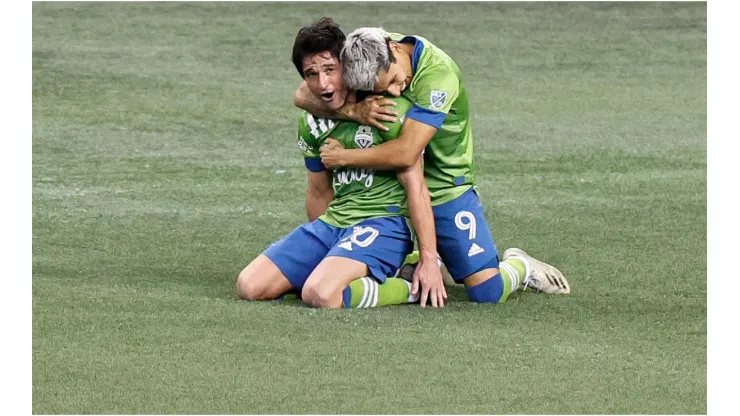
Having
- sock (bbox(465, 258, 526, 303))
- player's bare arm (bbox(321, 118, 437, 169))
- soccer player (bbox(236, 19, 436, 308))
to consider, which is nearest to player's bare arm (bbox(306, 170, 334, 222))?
soccer player (bbox(236, 19, 436, 308))

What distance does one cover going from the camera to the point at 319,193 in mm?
6074

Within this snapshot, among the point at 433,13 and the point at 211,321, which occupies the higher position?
the point at 433,13

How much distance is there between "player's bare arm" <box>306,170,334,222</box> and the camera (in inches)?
238

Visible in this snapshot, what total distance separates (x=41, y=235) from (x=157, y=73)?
5924 mm

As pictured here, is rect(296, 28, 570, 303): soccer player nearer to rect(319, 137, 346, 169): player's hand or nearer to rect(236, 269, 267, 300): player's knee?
rect(319, 137, 346, 169): player's hand

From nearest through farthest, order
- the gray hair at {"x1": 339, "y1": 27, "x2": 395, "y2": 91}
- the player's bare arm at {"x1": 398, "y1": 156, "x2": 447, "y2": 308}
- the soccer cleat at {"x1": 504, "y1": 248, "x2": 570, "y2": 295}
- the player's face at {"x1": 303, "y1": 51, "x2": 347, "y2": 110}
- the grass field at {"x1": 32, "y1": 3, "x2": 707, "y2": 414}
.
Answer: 1. the grass field at {"x1": 32, "y1": 3, "x2": 707, "y2": 414}
2. the gray hair at {"x1": 339, "y1": 27, "x2": 395, "y2": 91}
3. the player's face at {"x1": 303, "y1": 51, "x2": 347, "y2": 110}
4. the player's bare arm at {"x1": 398, "y1": 156, "x2": 447, "y2": 308}
5. the soccer cleat at {"x1": 504, "y1": 248, "x2": 570, "y2": 295}

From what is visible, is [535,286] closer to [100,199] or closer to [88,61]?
[100,199]

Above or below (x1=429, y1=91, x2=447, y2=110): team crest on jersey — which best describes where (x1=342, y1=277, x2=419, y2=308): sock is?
below

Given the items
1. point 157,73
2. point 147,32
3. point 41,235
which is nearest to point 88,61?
point 157,73

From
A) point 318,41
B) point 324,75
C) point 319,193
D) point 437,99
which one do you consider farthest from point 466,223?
point 318,41

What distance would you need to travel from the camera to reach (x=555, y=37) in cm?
1519

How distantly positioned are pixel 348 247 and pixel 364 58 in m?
0.78

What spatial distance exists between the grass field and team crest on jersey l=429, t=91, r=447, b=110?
777mm

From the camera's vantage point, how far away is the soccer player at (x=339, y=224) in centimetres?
554
